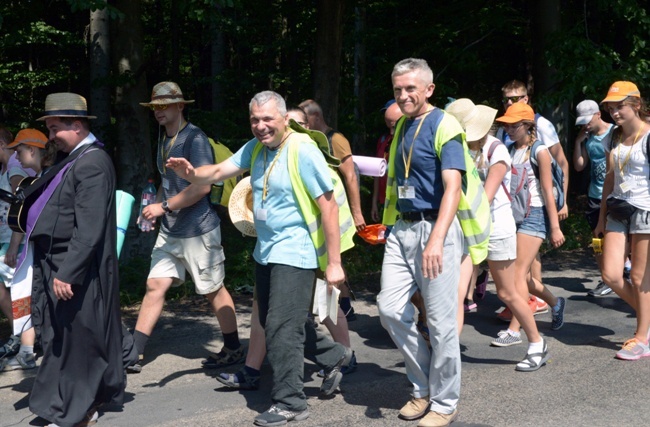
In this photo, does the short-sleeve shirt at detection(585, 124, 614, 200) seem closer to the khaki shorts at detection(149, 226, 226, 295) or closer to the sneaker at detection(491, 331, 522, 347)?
the sneaker at detection(491, 331, 522, 347)

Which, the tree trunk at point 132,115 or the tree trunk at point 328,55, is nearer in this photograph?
the tree trunk at point 328,55

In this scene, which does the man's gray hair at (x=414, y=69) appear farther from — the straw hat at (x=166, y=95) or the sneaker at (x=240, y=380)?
the sneaker at (x=240, y=380)

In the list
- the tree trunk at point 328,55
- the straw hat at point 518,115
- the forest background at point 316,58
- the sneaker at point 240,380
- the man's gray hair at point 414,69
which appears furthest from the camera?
the forest background at point 316,58

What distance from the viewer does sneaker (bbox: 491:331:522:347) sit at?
274 inches

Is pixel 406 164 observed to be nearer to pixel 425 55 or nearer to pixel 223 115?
pixel 223 115

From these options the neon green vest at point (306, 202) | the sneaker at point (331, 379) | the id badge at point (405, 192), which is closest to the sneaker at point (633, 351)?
the sneaker at point (331, 379)

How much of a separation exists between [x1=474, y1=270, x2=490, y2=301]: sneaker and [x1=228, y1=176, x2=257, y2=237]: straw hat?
3.40m

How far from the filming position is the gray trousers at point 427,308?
5.00 m

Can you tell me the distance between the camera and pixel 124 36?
36.5 ft

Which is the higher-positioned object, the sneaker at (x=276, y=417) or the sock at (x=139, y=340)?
the sock at (x=139, y=340)

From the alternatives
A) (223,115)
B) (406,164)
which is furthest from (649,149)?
(223,115)

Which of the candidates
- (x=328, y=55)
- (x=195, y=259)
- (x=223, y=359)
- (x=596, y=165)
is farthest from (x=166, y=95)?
(x=596, y=165)

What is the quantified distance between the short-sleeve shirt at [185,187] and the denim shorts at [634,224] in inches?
118

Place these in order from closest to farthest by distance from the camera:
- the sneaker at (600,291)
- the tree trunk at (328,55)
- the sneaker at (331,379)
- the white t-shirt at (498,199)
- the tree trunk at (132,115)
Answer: the sneaker at (331,379)
the white t-shirt at (498,199)
the sneaker at (600,291)
the tree trunk at (328,55)
the tree trunk at (132,115)
